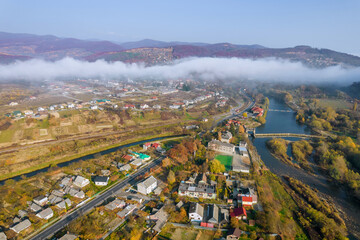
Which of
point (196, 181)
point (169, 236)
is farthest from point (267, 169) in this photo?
point (169, 236)

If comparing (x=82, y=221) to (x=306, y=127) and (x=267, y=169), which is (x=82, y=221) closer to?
(x=267, y=169)

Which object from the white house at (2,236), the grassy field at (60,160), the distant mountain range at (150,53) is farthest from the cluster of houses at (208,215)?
the distant mountain range at (150,53)

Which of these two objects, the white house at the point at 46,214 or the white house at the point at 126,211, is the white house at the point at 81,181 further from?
the white house at the point at 126,211

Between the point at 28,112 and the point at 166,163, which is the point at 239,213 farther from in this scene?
the point at 28,112

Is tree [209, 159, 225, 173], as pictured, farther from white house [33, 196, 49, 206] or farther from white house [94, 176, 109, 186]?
white house [33, 196, 49, 206]

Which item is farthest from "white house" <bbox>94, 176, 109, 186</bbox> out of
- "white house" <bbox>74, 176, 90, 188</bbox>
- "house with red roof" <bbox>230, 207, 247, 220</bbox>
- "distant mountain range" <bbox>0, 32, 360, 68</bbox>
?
"distant mountain range" <bbox>0, 32, 360, 68</bbox>

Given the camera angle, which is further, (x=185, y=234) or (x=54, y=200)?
(x=54, y=200)

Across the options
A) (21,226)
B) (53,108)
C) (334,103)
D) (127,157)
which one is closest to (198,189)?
(127,157)
